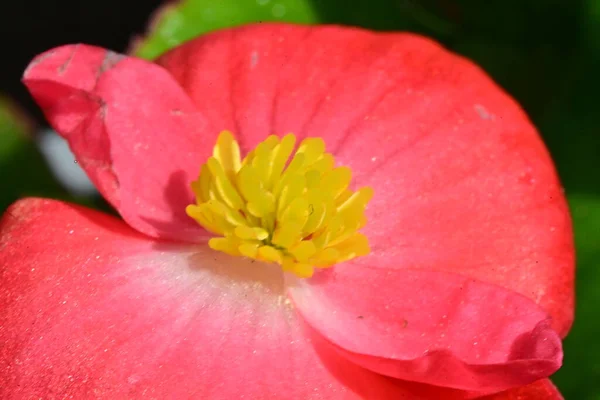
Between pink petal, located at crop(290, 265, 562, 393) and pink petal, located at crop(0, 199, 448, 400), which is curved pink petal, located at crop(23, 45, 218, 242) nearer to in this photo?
pink petal, located at crop(0, 199, 448, 400)

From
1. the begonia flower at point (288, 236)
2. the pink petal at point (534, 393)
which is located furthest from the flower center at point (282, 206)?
the pink petal at point (534, 393)

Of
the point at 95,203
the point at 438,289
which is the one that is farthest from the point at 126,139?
the point at 95,203

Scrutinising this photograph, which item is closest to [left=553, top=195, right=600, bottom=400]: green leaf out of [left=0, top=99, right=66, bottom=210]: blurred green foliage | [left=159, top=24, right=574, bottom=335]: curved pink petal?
[left=159, top=24, right=574, bottom=335]: curved pink petal

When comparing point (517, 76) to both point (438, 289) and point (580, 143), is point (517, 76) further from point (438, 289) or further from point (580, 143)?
point (438, 289)

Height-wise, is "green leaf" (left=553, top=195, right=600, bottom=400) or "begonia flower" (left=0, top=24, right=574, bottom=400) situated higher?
"begonia flower" (left=0, top=24, right=574, bottom=400)

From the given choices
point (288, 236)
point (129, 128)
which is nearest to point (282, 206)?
point (288, 236)

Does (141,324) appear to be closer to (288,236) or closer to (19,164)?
(288,236)
